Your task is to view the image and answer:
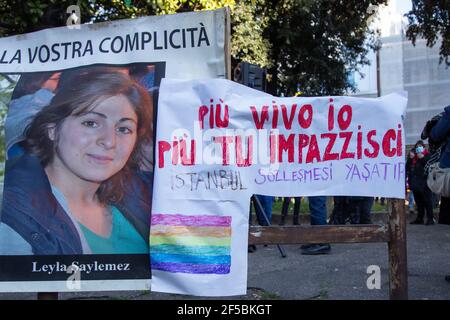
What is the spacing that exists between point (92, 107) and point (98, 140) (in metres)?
0.23

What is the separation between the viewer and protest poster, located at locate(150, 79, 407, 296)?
3.64 meters

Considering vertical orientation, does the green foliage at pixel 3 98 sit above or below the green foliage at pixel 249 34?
below

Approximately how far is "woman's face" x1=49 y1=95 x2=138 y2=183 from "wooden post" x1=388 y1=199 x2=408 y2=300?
1.80 meters

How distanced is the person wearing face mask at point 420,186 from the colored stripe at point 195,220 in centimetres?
736

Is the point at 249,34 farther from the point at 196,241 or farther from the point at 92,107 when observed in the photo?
the point at 196,241

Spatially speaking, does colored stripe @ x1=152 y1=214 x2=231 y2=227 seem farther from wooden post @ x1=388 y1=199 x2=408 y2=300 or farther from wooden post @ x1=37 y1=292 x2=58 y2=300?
wooden post @ x1=388 y1=199 x2=408 y2=300

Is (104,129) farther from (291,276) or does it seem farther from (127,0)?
(127,0)

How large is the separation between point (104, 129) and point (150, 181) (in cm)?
48

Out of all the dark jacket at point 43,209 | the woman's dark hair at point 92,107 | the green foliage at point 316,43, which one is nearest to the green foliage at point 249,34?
the green foliage at point 316,43

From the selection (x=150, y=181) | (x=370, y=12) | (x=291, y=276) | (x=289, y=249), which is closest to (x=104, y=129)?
(x=150, y=181)

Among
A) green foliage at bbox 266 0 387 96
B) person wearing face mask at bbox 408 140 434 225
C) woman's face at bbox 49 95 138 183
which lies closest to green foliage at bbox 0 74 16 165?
woman's face at bbox 49 95 138 183

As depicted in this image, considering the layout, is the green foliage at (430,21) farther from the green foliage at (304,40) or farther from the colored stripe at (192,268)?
the colored stripe at (192,268)

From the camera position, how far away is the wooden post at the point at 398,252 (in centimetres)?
364

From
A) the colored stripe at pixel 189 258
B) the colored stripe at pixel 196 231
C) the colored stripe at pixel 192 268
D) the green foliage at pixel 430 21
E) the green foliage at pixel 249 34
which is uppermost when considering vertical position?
the green foliage at pixel 430 21
